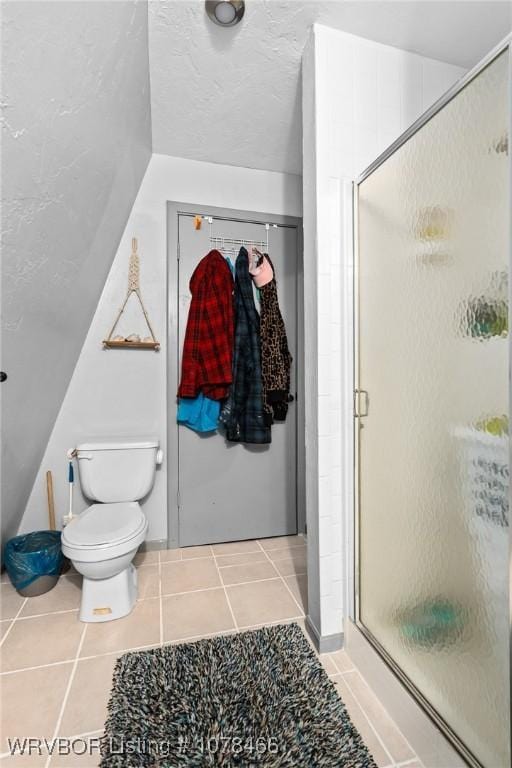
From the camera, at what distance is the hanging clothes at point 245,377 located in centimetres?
243

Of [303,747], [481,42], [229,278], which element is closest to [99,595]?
[303,747]

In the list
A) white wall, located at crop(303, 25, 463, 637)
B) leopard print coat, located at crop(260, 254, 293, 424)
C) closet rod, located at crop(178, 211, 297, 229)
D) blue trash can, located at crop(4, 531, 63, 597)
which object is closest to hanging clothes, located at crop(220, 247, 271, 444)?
leopard print coat, located at crop(260, 254, 293, 424)

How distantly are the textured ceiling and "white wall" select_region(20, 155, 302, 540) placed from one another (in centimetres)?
29

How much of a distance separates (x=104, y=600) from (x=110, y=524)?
0.32 meters

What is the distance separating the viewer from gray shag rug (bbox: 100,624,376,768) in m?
1.12

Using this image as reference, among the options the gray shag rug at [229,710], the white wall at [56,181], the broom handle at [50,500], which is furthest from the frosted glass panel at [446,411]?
the broom handle at [50,500]

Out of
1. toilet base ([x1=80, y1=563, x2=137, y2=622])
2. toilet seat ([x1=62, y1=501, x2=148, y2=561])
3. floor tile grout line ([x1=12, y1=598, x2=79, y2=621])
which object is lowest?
floor tile grout line ([x1=12, y1=598, x2=79, y2=621])

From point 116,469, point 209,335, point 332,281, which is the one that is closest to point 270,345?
point 209,335

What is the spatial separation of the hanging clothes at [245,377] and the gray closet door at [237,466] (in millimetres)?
142

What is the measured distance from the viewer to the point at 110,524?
1853mm

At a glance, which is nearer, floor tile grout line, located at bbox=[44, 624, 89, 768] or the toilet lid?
floor tile grout line, located at bbox=[44, 624, 89, 768]

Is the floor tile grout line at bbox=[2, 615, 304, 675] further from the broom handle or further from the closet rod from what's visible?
the closet rod

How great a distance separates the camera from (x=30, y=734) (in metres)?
1.21

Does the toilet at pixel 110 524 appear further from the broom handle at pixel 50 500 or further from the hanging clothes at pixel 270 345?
the hanging clothes at pixel 270 345
